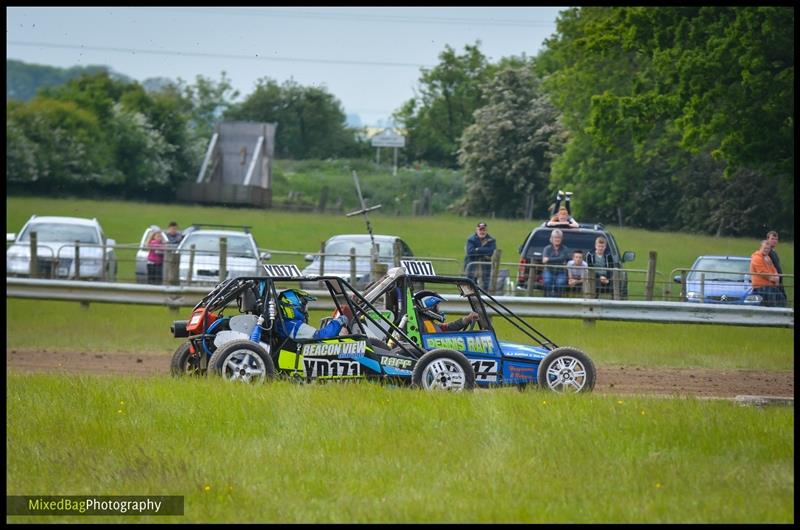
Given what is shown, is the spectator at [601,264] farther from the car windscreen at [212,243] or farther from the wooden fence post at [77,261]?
the wooden fence post at [77,261]

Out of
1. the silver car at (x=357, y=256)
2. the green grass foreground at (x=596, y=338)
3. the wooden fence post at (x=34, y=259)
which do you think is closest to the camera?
the green grass foreground at (x=596, y=338)

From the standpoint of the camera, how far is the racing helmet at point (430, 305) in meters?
14.0

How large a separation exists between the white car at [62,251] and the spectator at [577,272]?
8386mm

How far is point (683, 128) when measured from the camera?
2772cm

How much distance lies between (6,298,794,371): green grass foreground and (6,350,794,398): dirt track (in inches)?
28.3

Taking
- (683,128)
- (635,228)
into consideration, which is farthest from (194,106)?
(683,128)

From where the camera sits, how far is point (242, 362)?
1331cm

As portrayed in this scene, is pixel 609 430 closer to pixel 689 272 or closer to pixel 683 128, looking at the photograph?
pixel 689 272

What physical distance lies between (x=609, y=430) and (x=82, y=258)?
646 inches

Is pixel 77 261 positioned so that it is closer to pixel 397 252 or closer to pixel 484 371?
pixel 397 252

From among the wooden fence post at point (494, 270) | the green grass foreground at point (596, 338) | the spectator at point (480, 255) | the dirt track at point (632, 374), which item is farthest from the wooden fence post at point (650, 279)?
the dirt track at point (632, 374)

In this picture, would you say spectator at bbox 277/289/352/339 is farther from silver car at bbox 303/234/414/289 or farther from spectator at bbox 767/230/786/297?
spectator at bbox 767/230/786/297

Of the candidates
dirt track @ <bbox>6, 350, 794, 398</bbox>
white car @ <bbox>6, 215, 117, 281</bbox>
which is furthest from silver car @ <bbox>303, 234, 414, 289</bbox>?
dirt track @ <bbox>6, 350, 794, 398</bbox>

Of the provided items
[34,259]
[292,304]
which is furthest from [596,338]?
[34,259]
